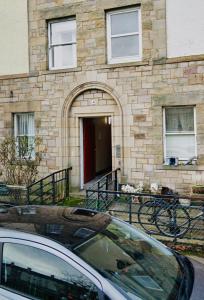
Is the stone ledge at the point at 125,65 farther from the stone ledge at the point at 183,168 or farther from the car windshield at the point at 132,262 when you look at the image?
the car windshield at the point at 132,262

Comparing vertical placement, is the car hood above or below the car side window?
below

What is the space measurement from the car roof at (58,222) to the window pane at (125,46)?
7.74m

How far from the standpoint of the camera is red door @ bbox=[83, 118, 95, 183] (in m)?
11.7

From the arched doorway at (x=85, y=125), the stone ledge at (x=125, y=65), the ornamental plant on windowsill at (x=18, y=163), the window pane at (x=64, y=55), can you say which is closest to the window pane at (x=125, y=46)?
the stone ledge at (x=125, y=65)

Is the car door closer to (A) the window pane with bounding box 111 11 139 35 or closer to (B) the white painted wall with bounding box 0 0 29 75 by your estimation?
(A) the window pane with bounding box 111 11 139 35

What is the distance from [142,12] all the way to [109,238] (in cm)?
867

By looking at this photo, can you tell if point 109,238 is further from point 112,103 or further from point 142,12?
point 142,12

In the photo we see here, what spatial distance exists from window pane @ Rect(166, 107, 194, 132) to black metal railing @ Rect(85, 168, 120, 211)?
2.17 m

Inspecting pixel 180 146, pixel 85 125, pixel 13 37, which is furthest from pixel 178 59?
pixel 13 37

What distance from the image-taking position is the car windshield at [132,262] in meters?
2.64

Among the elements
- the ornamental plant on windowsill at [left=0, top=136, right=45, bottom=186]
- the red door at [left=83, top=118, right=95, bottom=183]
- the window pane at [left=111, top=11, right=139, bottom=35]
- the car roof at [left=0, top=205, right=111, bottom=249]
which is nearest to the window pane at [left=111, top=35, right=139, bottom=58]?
the window pane at [left=111, top=11, right=139, bottom=35]

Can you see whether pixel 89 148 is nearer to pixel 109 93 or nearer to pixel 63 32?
pixel 109 93

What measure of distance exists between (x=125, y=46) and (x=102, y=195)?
4903mm

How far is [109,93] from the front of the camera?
10555mm
